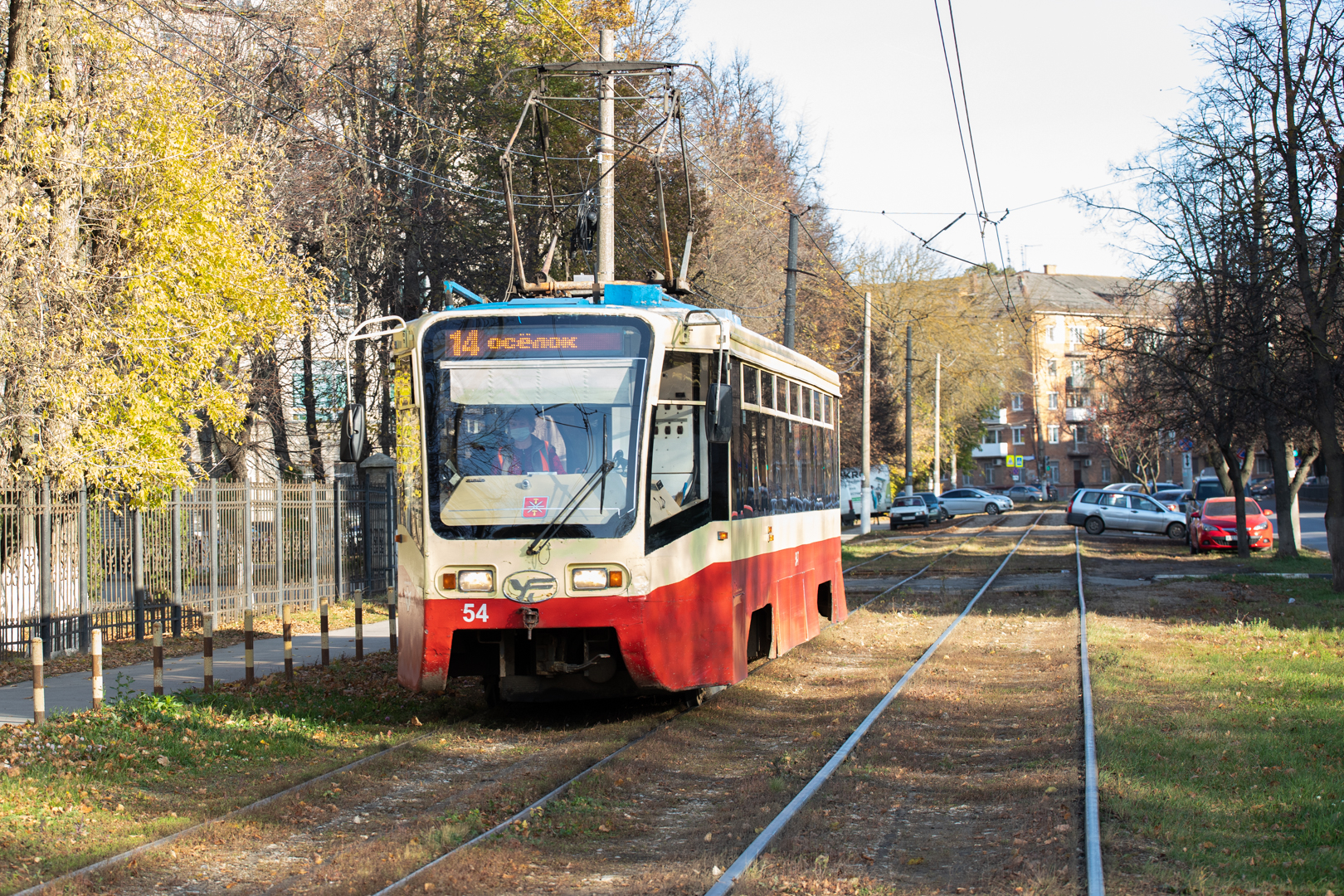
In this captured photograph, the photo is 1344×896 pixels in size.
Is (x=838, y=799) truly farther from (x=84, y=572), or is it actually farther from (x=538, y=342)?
(x=84, y=572)

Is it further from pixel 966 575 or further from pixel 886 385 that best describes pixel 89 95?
pixel 886 385

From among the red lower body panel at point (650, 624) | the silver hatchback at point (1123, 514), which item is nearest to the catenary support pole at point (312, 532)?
the red lower body panel at point (650, 624)

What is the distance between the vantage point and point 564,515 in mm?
9289

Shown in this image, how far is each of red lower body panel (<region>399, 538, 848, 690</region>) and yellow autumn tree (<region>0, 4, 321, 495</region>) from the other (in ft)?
20.8

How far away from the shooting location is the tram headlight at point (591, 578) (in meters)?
9.23

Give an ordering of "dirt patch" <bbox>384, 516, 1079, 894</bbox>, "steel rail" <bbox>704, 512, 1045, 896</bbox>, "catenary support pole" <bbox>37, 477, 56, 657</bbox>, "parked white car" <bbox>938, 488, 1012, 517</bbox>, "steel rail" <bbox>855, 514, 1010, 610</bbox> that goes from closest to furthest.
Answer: "steel rail" <bbox>704, 512, 1045, 896</bbox>
"dirt patch" <bbox>384, 516, 1079, 894</bbox>
"catenary support pole" <bbox>37, 477, 56, 657</bbox>
"steel rail" <bbox>855, 514, 1010, 610</bbox>
"parked white car" <bbox>938, 488, 1012, 517</bbox>

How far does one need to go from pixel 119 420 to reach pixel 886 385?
50.2m

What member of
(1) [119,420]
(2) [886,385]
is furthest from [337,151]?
(2) [886,385]

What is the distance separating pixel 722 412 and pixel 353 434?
8.81 feet

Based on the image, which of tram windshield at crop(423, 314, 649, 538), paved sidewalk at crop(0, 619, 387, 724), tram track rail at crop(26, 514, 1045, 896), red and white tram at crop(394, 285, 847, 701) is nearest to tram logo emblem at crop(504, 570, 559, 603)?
red and white tram at crop(394, 285, 847, 701)

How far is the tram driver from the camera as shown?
9406 millimetres

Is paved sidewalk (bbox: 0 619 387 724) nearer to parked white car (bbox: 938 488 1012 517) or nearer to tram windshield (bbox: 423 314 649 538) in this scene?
tram windshield (bbox: 423 314 649 538)

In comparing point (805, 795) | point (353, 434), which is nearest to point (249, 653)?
point (353, 434)

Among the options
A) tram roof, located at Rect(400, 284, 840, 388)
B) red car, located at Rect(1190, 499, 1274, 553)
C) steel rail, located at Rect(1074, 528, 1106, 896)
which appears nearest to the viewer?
steel rail, located at Rect(1074, 528, 1106, 896)
